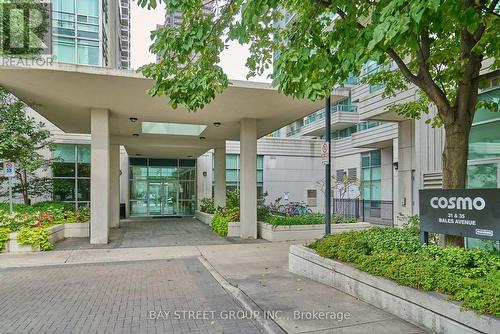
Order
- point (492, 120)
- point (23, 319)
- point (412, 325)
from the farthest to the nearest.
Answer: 1. point (492, 120)
2. point (23, 319)
3. point (412, 325)

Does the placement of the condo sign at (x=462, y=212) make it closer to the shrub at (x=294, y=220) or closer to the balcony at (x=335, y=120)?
the shrub at (x=294, y=220)

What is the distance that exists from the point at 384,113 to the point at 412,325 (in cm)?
1078

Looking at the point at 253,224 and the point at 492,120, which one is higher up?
the point at 492,120

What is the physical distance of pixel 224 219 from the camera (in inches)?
563

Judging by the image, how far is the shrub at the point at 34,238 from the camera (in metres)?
10.5

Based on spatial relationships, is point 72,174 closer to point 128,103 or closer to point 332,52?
point 128,103

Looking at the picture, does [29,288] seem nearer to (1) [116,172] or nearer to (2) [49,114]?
(2) [49,114]

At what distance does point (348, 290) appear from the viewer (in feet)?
19.5

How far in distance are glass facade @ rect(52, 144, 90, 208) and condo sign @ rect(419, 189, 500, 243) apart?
65.2 ft

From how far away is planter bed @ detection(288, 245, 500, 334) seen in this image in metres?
3.87

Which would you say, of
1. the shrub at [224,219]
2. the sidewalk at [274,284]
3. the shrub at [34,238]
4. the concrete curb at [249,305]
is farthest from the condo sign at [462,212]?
the shrub at [34,238]

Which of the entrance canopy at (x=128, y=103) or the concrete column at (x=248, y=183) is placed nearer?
→ the entrance canopy at (x=128, y=103)

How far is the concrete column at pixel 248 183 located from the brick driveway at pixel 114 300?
189 inches

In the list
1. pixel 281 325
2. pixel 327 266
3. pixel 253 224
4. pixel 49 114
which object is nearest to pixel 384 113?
pixel 253 224
